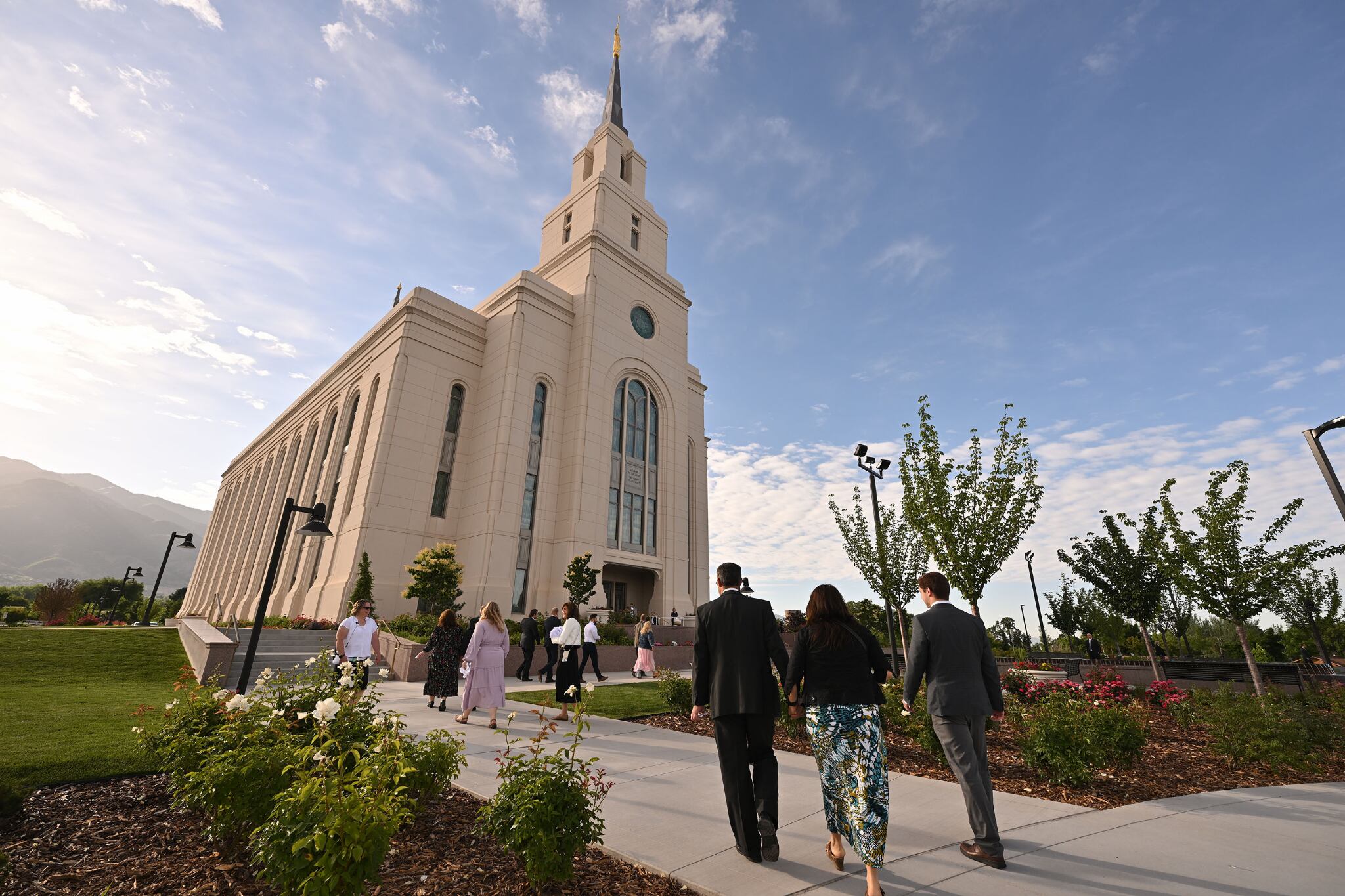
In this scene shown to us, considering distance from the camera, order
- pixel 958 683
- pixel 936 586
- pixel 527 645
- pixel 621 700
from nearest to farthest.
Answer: pixel 958 683
pixel 936 586
pixel 621 700
pixel 527 645

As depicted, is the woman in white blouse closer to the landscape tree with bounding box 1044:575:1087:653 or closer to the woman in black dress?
the woman in black dress

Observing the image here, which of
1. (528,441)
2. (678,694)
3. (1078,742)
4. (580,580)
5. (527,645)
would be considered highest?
(528,441)

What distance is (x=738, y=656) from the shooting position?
416cm

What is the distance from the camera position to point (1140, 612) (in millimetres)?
15594

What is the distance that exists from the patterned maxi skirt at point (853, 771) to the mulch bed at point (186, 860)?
1149mm

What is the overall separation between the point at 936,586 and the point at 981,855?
1.81 metres

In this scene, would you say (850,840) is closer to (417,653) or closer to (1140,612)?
(417,653)

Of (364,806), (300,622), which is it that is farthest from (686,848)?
(300,622)

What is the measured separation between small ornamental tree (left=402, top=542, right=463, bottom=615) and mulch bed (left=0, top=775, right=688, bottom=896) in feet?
60.8

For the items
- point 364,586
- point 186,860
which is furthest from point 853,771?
point 364,586

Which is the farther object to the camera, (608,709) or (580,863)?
(608,709)

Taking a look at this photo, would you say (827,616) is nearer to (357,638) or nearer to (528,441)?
(357,638)

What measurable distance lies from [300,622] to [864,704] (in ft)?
82.1

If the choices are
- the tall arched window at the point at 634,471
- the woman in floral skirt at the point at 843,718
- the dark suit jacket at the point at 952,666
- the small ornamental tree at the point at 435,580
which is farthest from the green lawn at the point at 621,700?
the tall arched window at the point at 634,471
